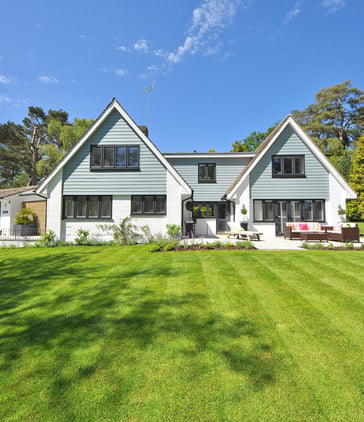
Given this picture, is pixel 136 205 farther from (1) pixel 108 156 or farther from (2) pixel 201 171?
(2) pixel 201 171

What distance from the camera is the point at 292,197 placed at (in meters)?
15.7

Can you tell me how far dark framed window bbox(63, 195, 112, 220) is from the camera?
14172mm

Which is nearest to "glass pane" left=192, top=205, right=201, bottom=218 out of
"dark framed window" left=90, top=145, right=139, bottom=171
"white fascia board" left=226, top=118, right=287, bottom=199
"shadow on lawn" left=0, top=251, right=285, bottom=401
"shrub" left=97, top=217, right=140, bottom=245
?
"white fascia board" left=226, top=118, right=287, bottom=199

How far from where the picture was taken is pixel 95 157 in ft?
47.1

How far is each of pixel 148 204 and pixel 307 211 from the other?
1208 cm

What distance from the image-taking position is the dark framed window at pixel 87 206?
1417 cm

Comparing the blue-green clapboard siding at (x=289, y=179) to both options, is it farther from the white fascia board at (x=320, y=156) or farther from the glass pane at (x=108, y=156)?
the glass pane at (x=108, y=156)

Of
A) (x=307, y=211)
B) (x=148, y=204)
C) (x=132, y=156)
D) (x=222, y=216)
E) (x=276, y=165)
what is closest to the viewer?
(x=148, y=204)

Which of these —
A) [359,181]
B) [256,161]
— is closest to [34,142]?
[256,161]

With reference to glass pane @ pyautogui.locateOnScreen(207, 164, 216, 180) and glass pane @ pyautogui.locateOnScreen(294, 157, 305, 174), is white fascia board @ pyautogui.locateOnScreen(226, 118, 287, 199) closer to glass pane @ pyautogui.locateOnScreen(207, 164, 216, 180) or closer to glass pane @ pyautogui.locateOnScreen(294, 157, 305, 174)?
glass pane @ pyautogui.locateOnScreen(294, 157, 305, 174)

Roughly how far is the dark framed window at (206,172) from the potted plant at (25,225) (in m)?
16.3

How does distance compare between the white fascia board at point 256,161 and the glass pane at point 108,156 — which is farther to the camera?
the white fascia board at point 256,161

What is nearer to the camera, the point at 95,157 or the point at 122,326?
the point at 122,326

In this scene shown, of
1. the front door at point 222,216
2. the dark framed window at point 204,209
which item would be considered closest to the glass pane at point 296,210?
the front door at point 222,216
